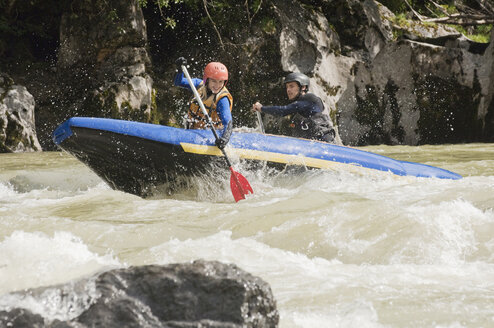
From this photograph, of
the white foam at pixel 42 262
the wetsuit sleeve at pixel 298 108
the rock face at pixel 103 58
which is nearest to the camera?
the white foam at pixel 42 262

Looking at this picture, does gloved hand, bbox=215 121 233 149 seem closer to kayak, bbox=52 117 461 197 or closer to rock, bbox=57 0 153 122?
kayak, bbox=52 117 461 197

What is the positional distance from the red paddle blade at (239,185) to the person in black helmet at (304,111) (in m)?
1.41

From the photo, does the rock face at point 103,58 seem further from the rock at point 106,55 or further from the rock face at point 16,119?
the rock face at point 16,119

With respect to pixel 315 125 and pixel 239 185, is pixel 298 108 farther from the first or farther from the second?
pixel 239 185

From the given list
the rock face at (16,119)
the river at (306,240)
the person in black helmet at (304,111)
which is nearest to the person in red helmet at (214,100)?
the river at (306,240)

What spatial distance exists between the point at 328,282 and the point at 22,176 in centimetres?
469

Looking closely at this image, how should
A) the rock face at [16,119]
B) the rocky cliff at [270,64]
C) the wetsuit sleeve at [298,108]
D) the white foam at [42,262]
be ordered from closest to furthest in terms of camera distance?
the white foam at [42,262]
the wetsuit sleeve at [298,108]
the rock face at [16,119]
the rocky cliff at [270,64]

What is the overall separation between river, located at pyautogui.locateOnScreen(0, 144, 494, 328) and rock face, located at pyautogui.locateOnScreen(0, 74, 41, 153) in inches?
145

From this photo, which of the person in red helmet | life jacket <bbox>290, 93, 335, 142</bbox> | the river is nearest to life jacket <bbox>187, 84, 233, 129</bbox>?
the person in red helmet

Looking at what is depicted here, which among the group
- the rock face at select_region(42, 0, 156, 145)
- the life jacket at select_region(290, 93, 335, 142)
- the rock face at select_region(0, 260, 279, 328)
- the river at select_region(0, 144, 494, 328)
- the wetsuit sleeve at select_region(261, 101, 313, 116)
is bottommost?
the river at select_region(0, 144, 494, 328)

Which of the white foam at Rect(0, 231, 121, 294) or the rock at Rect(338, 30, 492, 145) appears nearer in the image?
the white foam at Rect(0, 231, 121, 294)

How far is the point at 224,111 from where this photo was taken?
5.16 metres

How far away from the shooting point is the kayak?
4.61 meters

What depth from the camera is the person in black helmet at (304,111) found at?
6082 millimetres
